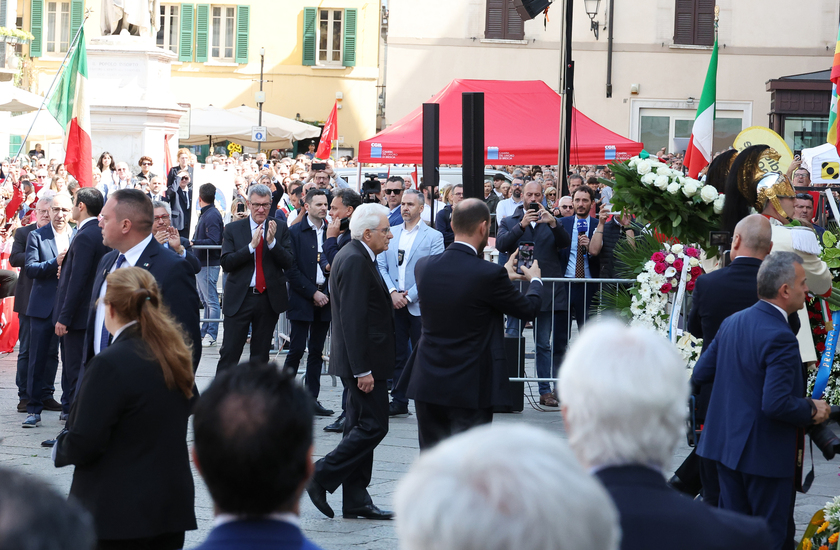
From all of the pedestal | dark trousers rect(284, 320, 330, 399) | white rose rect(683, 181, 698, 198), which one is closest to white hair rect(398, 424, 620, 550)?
white rose rect(683, 181, 698, 198)

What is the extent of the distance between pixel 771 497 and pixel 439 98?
39.2 ft

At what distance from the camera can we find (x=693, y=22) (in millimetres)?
32625

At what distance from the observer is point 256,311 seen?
9.16m

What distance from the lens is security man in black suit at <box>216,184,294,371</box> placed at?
9.13 meters

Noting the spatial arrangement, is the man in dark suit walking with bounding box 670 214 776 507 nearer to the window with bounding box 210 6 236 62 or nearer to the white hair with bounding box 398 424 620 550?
the white hair with bounding box 398 424 620 550

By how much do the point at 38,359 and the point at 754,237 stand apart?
5.77 metres

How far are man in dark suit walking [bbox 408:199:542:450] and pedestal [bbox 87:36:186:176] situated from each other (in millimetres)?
14646

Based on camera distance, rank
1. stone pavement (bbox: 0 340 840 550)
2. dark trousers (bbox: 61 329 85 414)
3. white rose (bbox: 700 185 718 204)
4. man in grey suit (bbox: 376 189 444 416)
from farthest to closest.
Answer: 1. man in grey suit (bbox: 376 189 444 416)
2. dark trousers (bbox: 61 329 85 414)
3. white rose (bbox: 700 185 718 204)
4. stone pavement (bbox: 0 340 840 550)

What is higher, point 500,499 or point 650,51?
point 650,51

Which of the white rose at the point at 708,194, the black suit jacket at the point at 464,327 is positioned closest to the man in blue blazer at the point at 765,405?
the black suit jacket at the point at 464,327

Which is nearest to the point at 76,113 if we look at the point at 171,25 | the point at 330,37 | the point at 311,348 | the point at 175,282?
the point at 311,348

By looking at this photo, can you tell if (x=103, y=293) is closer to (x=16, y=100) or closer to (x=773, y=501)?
(x=773, y=501)

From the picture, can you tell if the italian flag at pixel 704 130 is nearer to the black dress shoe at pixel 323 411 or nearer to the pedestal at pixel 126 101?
the black dress shoe at pixel 323 411

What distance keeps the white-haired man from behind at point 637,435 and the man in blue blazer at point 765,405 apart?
2333 mm
